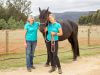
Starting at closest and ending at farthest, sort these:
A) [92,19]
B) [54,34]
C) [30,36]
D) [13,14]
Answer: [54,34] → [30,36] → [13,14] → [92,19]

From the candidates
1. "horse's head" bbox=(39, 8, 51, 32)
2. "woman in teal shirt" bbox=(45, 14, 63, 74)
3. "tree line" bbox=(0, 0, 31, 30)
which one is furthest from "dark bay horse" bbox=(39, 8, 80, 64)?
"tree line" bbox=(0, 0, 31, 30)

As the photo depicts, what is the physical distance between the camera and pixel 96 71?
9.03 m

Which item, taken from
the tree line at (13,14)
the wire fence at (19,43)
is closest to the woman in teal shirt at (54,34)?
the wire fence at (19,43)

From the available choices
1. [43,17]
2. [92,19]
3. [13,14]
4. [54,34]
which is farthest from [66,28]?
[92,19]

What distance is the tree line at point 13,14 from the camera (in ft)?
147

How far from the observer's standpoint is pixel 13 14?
56.7 metres

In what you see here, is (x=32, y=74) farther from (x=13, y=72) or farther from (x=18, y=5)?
(x=18, y=5)

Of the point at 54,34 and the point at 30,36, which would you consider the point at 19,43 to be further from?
the point at 54,34

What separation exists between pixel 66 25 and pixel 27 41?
256cm

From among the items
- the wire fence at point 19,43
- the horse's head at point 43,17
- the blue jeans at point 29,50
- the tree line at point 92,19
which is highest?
the horse's head at point 43,17

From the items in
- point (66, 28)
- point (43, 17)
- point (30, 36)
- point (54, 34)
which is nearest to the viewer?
point (54, 34)

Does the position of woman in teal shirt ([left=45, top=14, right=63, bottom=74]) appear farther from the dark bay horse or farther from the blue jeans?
the blue jeans

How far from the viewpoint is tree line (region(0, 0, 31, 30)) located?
4467cm

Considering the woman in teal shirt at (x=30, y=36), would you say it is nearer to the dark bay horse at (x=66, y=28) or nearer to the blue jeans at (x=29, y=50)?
the blue jeans at (x=29, y=50)
